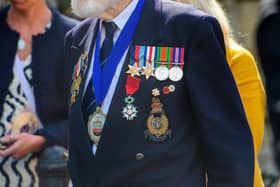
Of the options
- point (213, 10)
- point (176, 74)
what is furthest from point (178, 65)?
point (213, 10)

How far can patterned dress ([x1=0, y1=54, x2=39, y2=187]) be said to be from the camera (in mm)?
5238

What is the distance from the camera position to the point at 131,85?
13.3 ft

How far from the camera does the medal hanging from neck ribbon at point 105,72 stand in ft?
13.4

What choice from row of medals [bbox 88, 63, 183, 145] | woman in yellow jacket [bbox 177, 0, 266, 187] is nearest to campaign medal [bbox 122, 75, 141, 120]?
row of medals [bbox 88, 63, 183, 145]

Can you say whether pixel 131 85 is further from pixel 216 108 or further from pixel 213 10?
pixel 213 10

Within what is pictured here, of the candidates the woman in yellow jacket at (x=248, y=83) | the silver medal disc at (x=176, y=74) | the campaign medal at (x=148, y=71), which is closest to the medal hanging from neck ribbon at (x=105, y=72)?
the campaign medal at (x=148, y=71)

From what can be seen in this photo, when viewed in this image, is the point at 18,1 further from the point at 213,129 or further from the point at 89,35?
the point at 213,129

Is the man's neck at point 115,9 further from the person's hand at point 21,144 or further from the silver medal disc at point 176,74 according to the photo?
the person's hand at point 21,144

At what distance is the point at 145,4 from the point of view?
165 inches

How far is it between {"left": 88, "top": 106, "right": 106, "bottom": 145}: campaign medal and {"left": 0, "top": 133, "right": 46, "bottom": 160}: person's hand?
1096 mm

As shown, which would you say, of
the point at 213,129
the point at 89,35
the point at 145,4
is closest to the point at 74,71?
the point at 89,35

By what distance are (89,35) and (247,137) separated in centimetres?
86

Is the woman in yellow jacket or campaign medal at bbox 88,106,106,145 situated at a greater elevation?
the woman in yellow jacket

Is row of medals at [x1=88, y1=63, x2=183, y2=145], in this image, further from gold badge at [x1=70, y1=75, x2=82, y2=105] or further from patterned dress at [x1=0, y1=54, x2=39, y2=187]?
patterned dress at [x1=0, y1=54, x2=39, y2=187]
